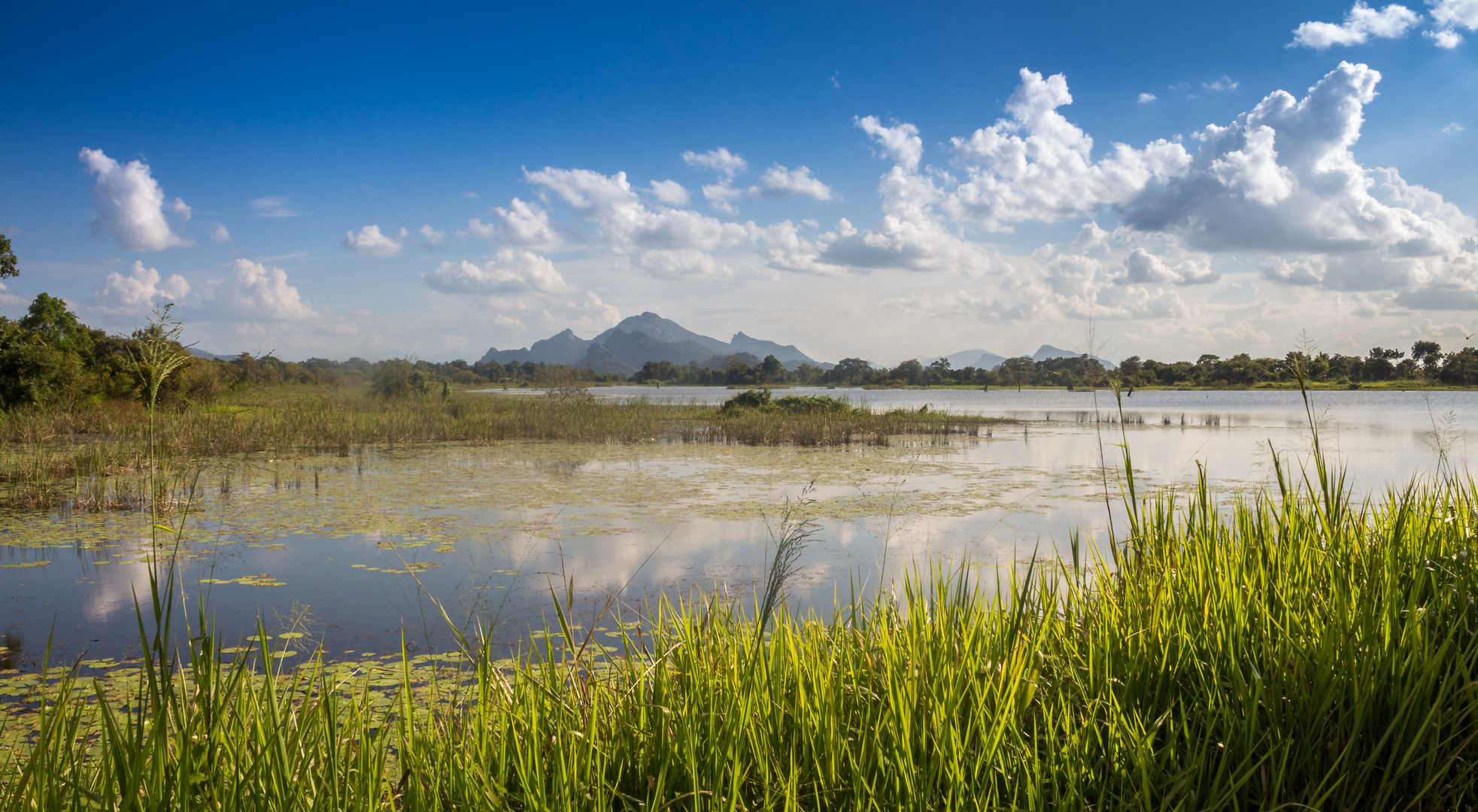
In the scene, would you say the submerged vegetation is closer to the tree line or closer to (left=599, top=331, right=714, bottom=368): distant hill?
the tree line

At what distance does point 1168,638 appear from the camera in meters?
2.26

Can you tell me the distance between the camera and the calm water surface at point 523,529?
493cm

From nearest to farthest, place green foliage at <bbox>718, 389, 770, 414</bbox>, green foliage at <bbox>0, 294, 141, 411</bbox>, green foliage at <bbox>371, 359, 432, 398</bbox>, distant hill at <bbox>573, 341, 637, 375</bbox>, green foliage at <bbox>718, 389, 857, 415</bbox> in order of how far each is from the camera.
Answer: green foliage at <bbox>0, 294, 141, 411</bbox> → green foliage at <bbox>718, 389, 857, 415</bbox> → green foliage at <bbox>718, 389, 770, 414</bbox> → green foliage at <bbox>371, 359, 432, 398</bbox> → distant hill at <bbox>573, 341, 637, 375</bbox>

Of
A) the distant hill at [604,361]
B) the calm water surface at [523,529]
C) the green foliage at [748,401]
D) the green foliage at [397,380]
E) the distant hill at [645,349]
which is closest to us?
the calm water surface at [523,529]

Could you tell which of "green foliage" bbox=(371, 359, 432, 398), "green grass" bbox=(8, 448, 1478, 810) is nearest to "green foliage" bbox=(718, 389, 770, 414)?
"green foliage" bbox=(371, 359, 432, 398)

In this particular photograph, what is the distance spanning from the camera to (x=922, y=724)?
5.93 ft

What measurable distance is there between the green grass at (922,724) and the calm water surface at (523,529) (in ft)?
1.22

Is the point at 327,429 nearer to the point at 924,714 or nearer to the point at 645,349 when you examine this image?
the point at 924,714

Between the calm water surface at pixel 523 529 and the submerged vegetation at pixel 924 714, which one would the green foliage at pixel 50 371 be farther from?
the submerged vegetation at pixel 924 714

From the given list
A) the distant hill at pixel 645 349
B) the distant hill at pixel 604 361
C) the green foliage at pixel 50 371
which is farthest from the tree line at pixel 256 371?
the distant hill at pixel 645 349

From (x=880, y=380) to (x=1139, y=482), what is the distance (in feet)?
231

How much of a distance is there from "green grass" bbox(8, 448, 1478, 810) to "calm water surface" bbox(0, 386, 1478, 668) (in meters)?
0.37

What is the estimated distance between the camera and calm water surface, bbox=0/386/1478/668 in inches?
194

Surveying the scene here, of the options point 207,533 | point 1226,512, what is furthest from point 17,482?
point 1226,512
